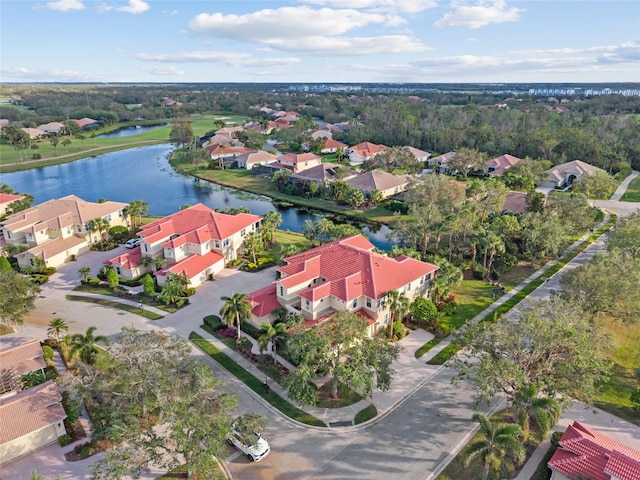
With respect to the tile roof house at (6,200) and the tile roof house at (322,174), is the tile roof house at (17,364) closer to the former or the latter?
the tile roof house at (6,200)

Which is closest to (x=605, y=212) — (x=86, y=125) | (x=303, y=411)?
(x=303, y=411)

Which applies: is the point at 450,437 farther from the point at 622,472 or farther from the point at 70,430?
the point at 70,430

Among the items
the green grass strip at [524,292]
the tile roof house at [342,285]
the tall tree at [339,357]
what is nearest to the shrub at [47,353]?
the tile roof house at [342,285]

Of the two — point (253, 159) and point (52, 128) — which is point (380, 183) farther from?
point (52, 128)

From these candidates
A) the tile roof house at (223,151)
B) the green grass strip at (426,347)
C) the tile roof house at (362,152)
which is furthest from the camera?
the tile roof house at (362,152)

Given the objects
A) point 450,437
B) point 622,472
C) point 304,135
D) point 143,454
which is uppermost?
point 304,135

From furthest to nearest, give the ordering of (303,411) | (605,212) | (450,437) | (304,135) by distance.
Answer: (304,135) → (605,212) → (303,411) → (450,437)
